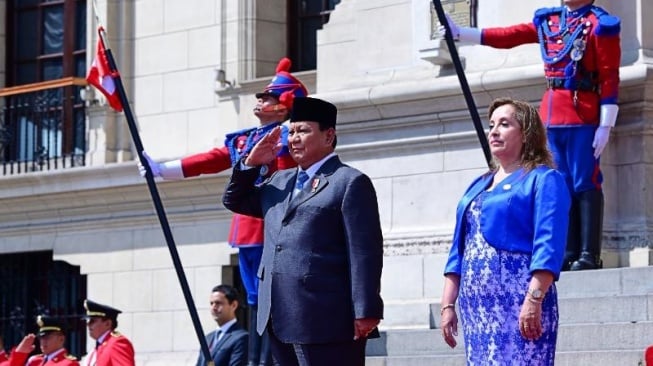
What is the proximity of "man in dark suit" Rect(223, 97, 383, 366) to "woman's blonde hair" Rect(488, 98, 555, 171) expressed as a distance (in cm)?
82

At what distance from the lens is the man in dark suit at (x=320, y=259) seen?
8.38m

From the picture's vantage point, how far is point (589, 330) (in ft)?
33.8

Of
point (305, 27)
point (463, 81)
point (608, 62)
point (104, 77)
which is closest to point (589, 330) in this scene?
point (608, 62)

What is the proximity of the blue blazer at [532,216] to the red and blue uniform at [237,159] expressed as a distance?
336cm

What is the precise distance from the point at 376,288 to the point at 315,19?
883cm

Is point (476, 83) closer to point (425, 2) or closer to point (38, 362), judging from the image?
point (425, 2)

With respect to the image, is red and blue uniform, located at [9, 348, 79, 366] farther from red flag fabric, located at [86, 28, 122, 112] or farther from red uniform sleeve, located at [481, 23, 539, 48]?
red uniform sleeve, located at [481, 23, 539, 48]

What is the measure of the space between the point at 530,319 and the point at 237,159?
4.02 m

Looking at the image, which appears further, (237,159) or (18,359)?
(18,359)

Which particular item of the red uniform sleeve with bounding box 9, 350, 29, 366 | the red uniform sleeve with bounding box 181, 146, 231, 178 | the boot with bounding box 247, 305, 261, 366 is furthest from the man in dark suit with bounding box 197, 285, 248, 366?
the red uniform sleeve with bounding box 9, 350, 29, 366

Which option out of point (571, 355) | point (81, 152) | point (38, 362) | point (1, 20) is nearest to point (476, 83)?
point (571, 355)

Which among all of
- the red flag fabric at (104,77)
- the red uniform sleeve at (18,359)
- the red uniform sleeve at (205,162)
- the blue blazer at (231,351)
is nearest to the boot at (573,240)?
the red uniform sleeve at (205,162)

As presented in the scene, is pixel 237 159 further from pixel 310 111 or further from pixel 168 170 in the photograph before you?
pixel 310 111

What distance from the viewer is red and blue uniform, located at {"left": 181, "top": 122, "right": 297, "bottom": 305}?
11375mm
